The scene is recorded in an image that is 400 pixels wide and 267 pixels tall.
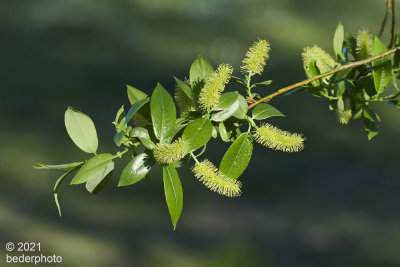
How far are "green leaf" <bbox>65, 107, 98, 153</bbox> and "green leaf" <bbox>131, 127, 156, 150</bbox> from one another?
0.12ft

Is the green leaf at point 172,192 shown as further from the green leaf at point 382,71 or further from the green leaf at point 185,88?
the green leaf at point 382,71

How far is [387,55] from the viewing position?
1.37ft

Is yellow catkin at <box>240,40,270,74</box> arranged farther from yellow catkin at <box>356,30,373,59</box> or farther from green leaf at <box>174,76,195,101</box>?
yellow catkin at <box>356,30,373,59</box>

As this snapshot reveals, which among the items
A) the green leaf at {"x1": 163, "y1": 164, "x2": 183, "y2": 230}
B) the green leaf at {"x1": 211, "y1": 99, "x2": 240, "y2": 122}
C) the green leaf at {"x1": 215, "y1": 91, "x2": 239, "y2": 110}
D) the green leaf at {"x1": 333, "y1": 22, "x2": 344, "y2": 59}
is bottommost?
the green leaf at {"x1": 163, "y1": 164, "x2": 183, "y2": 230}

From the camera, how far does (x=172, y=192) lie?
315 millimetres

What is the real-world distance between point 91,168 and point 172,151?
6cm

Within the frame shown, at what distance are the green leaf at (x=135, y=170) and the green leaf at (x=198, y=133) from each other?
31 millimetres

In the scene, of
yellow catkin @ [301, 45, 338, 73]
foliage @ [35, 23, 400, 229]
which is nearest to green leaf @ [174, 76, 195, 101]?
foliage @ [35, 23, 400, 229]

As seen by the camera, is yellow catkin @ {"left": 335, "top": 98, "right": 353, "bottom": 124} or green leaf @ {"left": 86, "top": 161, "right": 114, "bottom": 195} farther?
yellow catkin @ {"left": 335, "top": 98, "right": 353, "bottom": 124}

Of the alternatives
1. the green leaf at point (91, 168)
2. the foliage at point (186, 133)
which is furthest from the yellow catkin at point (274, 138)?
the green leaf at point (91, 168)

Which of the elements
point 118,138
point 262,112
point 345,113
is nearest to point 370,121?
point 345,113

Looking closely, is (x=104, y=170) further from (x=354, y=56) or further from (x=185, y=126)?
(x=354, y=56)

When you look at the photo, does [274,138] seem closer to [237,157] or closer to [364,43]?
[237,157]

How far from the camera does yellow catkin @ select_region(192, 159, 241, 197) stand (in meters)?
0.31
